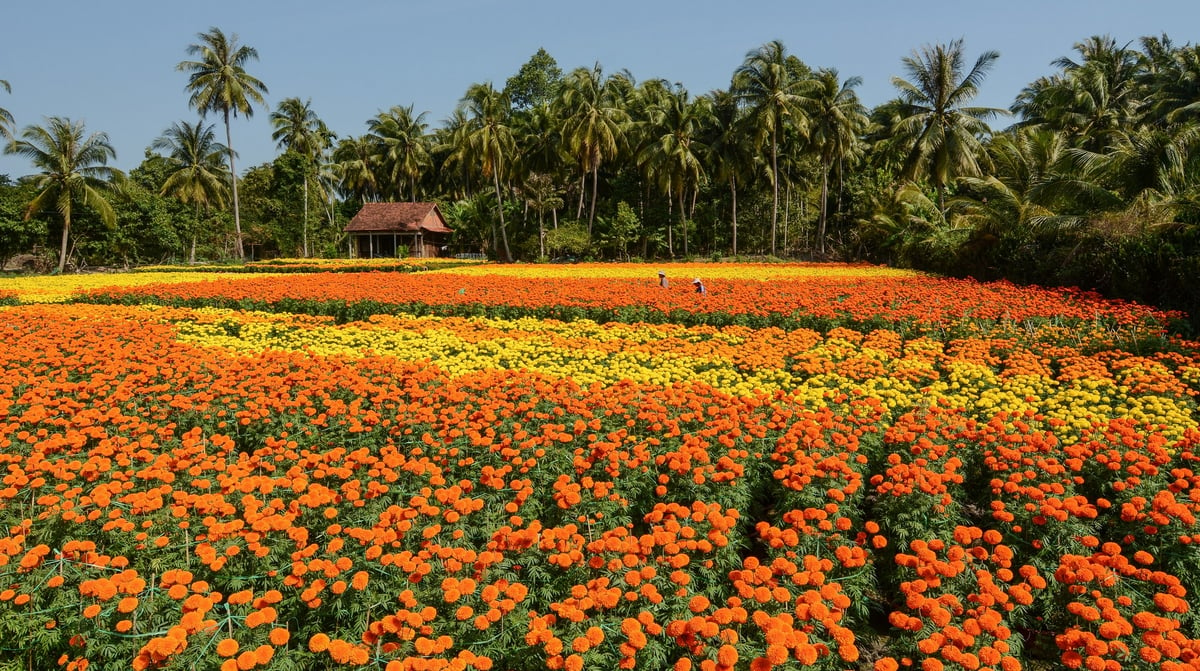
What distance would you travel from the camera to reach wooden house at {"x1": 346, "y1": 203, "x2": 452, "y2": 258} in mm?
50344

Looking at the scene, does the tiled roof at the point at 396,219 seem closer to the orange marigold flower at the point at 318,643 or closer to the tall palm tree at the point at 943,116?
the tall palm tree at the point at 943,116

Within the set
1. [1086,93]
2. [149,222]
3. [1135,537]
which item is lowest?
[1135,537]

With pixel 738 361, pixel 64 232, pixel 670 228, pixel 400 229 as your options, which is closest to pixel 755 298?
pixel 738 361

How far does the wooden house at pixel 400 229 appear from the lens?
50344 millimetres

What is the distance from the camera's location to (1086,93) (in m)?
32.5

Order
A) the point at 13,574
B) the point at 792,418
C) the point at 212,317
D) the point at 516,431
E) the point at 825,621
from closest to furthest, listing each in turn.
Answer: the point at 825,621
the point at 13,574
the point at 516,431
the point at 792,418
the point at 212,317

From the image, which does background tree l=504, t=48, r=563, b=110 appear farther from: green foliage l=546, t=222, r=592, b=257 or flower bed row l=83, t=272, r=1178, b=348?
flower bed row l=83, t=272, r=1178, b=348

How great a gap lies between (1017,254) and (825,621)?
62.8 feet

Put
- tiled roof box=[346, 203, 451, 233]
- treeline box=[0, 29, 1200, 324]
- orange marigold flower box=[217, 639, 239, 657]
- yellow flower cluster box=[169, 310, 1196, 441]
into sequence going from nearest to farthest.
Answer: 1. orange marigold flower box=[217, 639, 239, 657]
2. yellow flower cluster box=[169, 310, 1196, 441]
3. treeline box=[0, 29, 1200, 324]
4. tiled roof box=[346, 203, 451, 233]

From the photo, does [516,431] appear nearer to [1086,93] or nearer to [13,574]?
[13,574]

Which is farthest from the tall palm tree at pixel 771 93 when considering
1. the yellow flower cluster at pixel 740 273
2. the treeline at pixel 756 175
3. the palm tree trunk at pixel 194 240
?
the palm tree trunk at pixel 194 240

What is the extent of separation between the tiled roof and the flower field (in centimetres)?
4291

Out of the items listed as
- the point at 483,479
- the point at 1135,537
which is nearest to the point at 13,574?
the point at 483,479

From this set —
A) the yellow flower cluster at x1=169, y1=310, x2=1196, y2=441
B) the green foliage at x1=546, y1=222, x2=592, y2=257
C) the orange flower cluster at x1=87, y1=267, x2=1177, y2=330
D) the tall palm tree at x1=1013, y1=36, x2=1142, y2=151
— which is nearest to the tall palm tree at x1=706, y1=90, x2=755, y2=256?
the green foliage at x1=546, y1=222, x2=592, y2=257
